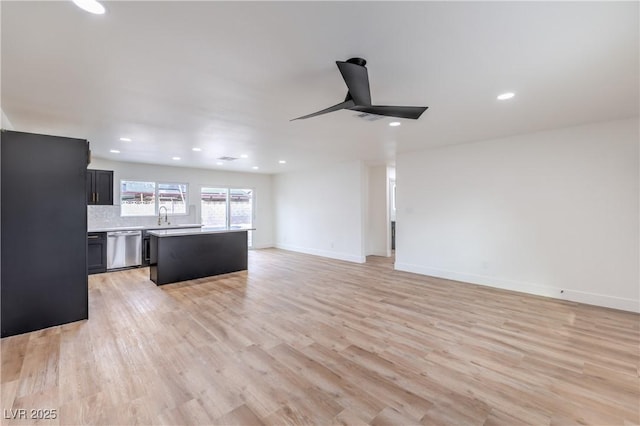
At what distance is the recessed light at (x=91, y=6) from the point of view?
1.57 meters

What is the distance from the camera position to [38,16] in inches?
67.4

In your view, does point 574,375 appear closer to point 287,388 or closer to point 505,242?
point 287,388

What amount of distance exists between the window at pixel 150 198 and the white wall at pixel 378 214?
209 inches

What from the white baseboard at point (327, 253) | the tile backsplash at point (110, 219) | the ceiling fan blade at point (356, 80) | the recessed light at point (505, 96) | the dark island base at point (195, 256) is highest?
the recessed light at point (505, 96)

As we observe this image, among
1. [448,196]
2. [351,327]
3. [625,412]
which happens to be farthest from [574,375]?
[448,196]

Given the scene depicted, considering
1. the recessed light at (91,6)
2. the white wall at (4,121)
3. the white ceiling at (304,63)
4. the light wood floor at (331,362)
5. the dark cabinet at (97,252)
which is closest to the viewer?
the recessed light at (91,6)

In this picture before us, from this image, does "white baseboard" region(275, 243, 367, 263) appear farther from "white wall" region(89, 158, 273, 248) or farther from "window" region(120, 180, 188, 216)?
"window" region(120, 180, 188, 216)

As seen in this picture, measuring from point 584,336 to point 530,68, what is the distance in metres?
2.82

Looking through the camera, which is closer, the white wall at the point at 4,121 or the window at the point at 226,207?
the white wall at the point at 4,121

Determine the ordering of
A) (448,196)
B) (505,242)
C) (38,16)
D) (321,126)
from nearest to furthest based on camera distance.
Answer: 1. (38,16)
2. (321,126)
3. (505,242)
4. (448,196)

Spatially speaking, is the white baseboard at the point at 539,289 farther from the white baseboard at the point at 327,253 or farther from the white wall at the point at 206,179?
the white wall at the point at 206,179

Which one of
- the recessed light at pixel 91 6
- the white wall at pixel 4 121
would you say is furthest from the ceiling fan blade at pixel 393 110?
the white wall at pixel 4 121

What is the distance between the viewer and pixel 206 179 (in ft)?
27.5

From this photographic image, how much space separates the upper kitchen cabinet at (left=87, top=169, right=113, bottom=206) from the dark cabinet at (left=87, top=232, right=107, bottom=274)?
845 millimetres
